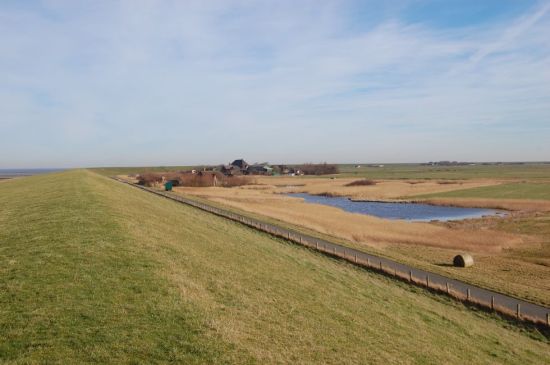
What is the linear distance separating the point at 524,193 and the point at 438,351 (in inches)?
3746

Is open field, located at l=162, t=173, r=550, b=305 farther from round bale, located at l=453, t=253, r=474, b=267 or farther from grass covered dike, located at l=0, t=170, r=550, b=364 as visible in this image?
grass covered dike, located at l=0, t=170, r=550, b=364

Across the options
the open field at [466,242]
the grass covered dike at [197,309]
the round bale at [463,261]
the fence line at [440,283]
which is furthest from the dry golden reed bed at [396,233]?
the grass covered dike at [197,309]

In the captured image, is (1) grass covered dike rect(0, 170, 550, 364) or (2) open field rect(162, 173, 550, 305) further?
(2) open field rect(162, 173, 550, 305)

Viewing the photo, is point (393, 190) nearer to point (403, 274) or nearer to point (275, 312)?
point (403, 274)

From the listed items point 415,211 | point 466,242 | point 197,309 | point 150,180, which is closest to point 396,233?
point 466,242

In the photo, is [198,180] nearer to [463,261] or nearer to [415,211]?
[415,211]

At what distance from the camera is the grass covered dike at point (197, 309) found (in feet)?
37.4

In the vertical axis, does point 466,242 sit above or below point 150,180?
below

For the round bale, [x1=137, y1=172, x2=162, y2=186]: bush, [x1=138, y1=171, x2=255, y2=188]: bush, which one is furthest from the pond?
[x1=137, y1=172, x2=162, y2=186]: bush

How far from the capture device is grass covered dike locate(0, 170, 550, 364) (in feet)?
37.4

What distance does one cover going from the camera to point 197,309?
1359 centimetres

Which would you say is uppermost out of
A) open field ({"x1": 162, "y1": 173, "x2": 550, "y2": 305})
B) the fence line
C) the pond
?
the fence line

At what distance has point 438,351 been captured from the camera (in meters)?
15.6

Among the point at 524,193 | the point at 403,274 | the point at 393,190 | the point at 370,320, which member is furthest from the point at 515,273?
the point at 393,190
